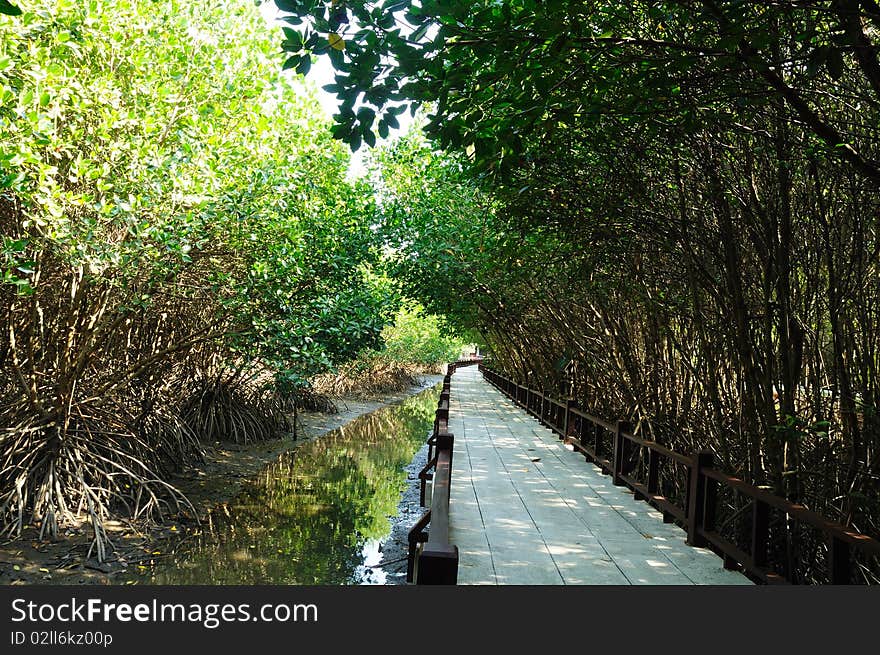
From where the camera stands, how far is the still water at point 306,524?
24.9 ft

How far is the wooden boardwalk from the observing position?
447 cm

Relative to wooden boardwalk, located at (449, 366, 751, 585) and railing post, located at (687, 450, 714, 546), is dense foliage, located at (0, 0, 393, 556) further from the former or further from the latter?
railing post, located at (687, 450, 714, 546)

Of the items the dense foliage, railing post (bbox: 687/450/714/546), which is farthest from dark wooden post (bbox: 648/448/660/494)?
the dense foliage

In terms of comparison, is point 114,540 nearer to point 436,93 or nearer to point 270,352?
point 270,352

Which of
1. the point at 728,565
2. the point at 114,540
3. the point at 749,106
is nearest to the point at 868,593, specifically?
the point at 728,565

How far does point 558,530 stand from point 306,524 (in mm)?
5265

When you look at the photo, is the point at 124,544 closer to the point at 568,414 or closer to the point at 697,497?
the point at 697,497

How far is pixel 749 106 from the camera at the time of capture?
3.96 metres

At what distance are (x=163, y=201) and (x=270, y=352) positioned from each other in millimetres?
2535

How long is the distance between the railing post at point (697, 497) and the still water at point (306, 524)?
371cm

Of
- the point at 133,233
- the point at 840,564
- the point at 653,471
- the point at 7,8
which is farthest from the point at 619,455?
the point at 7,8

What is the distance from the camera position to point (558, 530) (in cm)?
555

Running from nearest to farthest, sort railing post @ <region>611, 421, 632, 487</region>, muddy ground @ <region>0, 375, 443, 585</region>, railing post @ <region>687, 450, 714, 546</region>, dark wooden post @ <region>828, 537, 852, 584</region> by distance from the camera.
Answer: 1. dark wooden post @ <region>828, 537, 852, 584</region>
2. railing post @ <region>687, 450, 714, 546</region>
3. muddy ground @ <region>0, 375, 443, 585</region>
4. railing post @ <region>611, 421, 632, 487</region>

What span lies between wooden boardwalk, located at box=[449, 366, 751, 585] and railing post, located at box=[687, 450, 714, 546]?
0.30 feet
